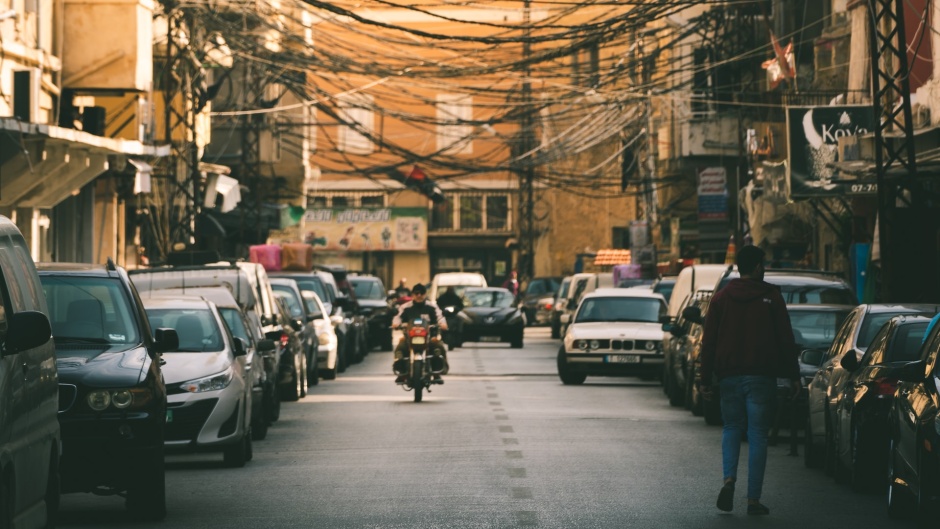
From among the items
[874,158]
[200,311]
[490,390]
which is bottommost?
[490,390]

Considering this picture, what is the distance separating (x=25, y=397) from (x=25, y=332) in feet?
1.61

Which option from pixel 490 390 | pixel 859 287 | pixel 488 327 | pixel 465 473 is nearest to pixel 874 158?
pixel 859 287

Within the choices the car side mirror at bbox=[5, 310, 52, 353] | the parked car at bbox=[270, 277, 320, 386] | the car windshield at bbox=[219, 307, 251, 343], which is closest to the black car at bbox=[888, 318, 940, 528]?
the car side mirror at bbox=[5, 310, 52, 353]

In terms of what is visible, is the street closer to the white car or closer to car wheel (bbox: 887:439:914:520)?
car wheel (bbox: 887:439:914:520)

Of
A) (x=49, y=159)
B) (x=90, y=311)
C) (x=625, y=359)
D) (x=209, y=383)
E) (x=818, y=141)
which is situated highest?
(x=818, y=141)

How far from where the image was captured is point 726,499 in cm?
1155

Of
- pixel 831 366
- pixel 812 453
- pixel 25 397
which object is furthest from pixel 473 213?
pixel 25 397

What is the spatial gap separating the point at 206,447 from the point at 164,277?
9.21 meters

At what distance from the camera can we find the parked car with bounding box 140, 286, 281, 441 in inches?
709

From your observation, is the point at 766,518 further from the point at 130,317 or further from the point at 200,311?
the point at 200,311

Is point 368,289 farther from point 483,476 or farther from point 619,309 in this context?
point 483,476

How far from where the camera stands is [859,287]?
2753 cm

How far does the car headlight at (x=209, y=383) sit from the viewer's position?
15070mm

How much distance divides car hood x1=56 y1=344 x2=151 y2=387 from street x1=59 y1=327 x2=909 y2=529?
3.20 feet
